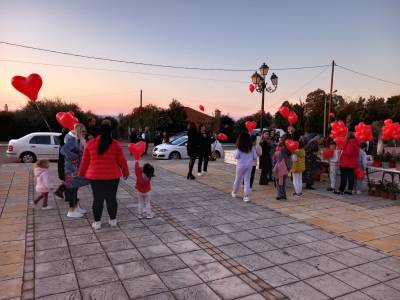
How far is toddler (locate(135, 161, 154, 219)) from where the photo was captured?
542cm

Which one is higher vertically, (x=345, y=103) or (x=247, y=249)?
(x=345, y=103)


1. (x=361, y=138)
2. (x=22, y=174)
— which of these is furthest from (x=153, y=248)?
(x=22, y=174)

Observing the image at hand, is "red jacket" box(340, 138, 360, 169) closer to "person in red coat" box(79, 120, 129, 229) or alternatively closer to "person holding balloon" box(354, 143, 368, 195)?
"person holding balloon" box(354, 143, 368, 195)

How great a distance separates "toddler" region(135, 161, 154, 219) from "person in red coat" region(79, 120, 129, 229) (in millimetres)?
433

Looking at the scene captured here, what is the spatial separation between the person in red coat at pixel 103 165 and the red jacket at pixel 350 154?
556 cm

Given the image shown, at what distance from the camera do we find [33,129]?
31.0 m

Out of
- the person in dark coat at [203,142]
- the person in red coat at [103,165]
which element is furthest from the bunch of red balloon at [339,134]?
the person in red coat at [103,165]

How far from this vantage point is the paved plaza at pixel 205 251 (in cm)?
338

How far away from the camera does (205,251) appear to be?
4367 millimetres

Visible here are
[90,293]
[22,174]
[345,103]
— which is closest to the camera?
[90,293]

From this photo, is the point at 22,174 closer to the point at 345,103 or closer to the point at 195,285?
the point at 195,285

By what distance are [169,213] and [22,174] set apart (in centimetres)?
635

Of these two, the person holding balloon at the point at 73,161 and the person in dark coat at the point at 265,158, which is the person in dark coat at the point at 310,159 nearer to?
the person in dark coat at the point at 265,158

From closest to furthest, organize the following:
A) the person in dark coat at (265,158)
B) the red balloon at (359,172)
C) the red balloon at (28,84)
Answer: the red balloon at (28,84), the red balloon at (359,172), the person in dark coat at (265,158)
